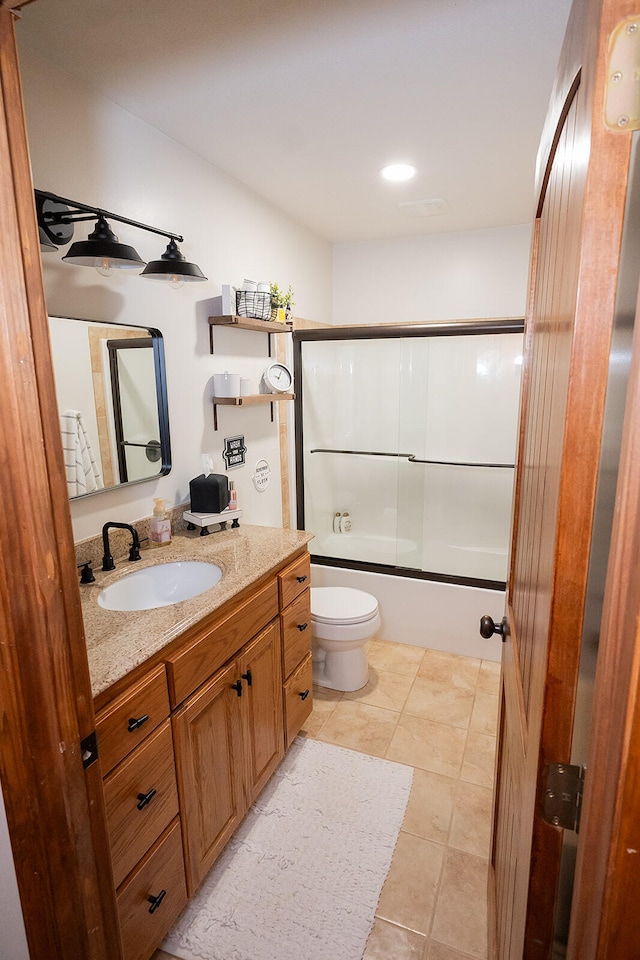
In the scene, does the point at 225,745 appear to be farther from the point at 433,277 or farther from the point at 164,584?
the point at 433,277

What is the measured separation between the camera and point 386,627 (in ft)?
10.1

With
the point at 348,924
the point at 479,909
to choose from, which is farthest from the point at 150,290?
the point at 479,909

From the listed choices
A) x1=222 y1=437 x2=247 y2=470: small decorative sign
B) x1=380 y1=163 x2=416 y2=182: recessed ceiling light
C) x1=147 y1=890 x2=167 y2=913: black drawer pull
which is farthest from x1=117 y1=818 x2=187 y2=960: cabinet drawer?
x1=380 y1=163 x2=416 y2=182: recessed ceiling light

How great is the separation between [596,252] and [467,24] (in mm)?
1274

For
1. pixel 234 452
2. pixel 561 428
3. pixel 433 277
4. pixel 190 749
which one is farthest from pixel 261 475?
pixel 561 428

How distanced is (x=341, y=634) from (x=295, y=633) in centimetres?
44

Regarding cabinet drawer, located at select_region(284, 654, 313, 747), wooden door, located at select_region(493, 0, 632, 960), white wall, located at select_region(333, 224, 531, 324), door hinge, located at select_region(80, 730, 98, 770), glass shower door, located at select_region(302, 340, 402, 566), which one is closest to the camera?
wooden door, located at select_region(493, 0, 632, 960)

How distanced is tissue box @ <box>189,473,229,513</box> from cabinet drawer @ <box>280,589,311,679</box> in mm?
514

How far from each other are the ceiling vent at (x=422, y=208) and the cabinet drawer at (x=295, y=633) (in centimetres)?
206

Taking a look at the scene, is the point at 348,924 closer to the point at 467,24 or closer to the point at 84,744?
the point at 84,744

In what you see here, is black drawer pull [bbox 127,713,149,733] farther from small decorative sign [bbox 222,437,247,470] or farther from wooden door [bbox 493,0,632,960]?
small decorative sign [bbox 222,437,247,470]

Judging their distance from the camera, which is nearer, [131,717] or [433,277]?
[131,717]

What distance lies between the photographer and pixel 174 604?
146 centimetres

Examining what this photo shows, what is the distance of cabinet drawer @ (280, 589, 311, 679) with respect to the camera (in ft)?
6.42
